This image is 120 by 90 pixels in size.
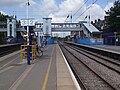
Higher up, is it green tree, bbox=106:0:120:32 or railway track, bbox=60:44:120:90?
green tree, bbox=106:0:120:32

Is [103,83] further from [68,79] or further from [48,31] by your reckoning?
[48,31]

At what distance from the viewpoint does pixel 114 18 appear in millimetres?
104750

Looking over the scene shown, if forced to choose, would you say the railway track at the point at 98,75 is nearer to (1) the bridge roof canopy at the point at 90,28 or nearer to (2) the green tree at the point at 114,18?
(2) the green tree at the point at 114,18

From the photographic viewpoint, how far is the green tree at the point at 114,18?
10277 centimetres

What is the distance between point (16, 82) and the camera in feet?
39.4

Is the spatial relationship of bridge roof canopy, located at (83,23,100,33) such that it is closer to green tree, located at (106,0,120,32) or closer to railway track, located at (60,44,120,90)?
green tree, located at (106,0,120,32)

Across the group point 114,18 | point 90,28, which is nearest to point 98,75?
point 114,18

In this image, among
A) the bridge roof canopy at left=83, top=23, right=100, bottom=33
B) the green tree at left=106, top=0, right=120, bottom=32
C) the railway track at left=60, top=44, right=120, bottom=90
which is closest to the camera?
the railway track at left=60, top=44, right=120, bottom=90

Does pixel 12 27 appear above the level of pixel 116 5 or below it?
below

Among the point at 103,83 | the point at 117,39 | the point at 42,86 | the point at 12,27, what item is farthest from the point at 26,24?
the point at 12,27

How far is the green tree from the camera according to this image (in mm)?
102769

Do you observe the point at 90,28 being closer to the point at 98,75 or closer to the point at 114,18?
the point at 114,18

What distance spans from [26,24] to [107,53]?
44.1ft

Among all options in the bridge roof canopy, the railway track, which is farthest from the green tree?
the railway track
